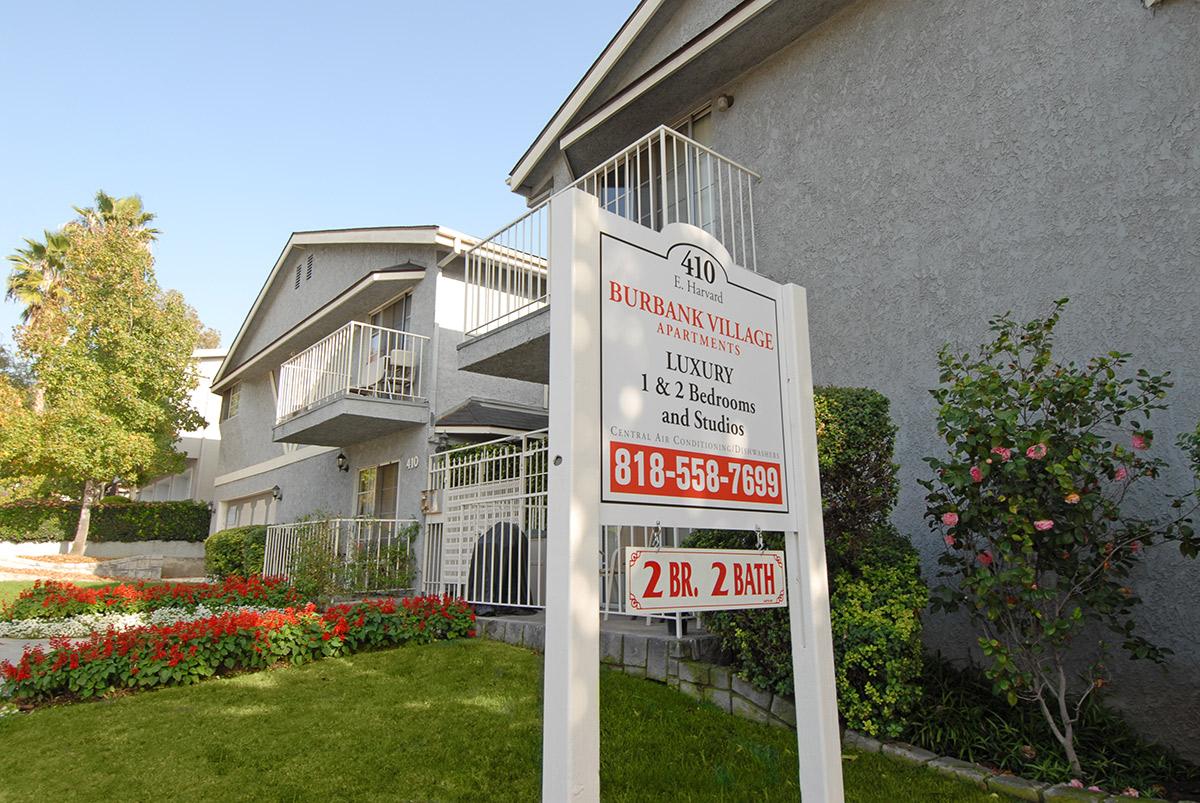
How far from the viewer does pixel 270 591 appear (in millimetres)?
9859

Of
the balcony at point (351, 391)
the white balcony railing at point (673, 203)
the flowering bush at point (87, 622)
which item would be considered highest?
the white balcony railing at point (673, 203)

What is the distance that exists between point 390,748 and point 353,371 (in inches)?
428

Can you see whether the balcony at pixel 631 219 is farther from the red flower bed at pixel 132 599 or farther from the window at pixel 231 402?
the window at pixel 231 402

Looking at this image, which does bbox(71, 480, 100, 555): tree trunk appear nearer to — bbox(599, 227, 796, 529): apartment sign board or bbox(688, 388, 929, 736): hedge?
bbox(688, 388, 929, 736): hedge

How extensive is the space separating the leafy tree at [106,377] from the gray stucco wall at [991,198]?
2089 centimetres

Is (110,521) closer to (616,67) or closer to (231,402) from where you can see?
(231,402)

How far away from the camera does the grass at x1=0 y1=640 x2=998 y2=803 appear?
3527 mm

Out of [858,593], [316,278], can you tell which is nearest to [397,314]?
[316,278]

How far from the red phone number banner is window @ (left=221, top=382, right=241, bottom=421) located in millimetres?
21325

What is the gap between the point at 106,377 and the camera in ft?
68.5

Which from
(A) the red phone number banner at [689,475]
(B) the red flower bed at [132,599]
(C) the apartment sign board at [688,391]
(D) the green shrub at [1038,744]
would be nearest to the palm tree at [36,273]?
(B) the red flower bed at [132,599]

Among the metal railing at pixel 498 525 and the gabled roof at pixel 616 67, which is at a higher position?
the gabled roof at pixel 616 67

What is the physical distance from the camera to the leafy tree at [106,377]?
19.9m

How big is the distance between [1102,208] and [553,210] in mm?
4448
